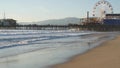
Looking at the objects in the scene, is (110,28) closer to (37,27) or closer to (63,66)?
(37,27)

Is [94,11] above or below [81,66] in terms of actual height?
above

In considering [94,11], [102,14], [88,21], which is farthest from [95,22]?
[94,11]

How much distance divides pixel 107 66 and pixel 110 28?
→ 8210 cm

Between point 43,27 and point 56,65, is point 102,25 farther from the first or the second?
point 56,65

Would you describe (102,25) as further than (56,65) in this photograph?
Yes

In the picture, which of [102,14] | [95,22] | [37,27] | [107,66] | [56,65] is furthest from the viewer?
[37,27]

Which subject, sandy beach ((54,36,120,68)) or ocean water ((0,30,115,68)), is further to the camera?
ocean water ((0,30,115,68))

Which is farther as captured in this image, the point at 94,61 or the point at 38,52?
the point at 38,52

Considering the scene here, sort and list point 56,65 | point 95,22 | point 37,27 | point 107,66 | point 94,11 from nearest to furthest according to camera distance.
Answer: point 107,66 → point 56,65 → point 94,11 → point 95,22 → point 37,27

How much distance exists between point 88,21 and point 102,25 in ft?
38.0

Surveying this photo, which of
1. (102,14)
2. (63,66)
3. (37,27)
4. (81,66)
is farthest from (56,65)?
(37,27)

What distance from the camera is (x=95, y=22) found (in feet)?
326

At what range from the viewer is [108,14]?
297 ft

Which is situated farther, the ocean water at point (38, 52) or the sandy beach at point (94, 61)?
the ocean water at point (38, 52)
